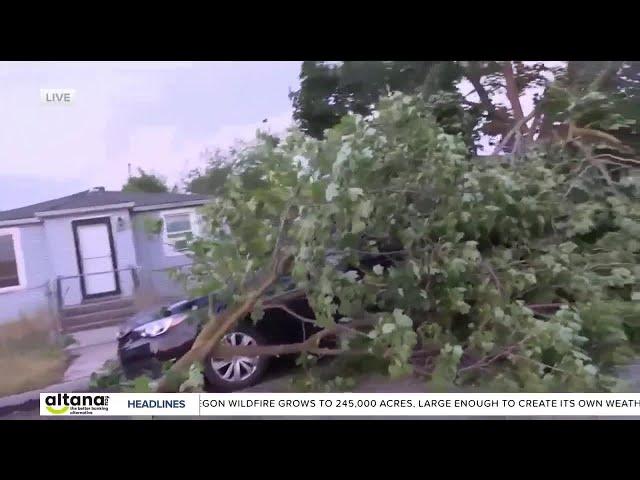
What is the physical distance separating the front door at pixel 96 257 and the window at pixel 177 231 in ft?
1.04

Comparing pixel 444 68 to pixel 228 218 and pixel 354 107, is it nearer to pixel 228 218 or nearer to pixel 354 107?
pixel 354 107

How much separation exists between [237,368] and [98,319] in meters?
0.83

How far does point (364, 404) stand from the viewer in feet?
10.6

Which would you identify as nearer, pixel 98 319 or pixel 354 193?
pixel 354 193

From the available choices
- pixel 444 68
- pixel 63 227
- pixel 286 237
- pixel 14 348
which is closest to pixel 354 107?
pixel 444 68

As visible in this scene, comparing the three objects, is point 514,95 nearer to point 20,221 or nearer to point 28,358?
point 20,221

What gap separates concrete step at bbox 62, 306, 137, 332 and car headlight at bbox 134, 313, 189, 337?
11 cm

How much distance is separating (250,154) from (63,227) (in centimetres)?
112

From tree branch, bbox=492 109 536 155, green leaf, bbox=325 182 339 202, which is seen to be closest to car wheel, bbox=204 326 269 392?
green leaf, bbox=325 182 339 202

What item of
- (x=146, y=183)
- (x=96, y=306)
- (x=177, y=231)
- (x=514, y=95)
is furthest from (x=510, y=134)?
(x=96, y=306)

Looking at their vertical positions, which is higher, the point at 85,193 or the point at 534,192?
the point at 85,193

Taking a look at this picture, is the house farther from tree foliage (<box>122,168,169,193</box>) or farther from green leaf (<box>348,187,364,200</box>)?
green leaf (<box>348,187,364,200</box>)
